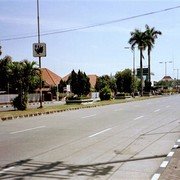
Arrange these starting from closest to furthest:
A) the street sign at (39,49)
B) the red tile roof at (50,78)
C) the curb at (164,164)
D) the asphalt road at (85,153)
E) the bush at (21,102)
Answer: the curb at (164,164)
the asphalt road at (85,153)
the bush at (21,102)
the street sign at (39,49)
the red tile roof at (50,78)

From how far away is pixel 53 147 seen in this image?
518 inches

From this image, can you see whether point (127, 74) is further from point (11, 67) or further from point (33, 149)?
point (33, 149)

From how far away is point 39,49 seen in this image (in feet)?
124

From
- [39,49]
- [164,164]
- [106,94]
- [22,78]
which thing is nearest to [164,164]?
[164,164]

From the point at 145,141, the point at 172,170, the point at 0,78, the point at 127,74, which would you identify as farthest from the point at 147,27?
the point at 172,170

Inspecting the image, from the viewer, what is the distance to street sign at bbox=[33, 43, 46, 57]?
124 feet

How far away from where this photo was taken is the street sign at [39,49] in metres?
37.8

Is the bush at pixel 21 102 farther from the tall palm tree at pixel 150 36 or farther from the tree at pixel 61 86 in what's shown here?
the tree at pixel 61 86

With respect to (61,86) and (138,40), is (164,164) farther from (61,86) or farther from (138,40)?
(61,86)

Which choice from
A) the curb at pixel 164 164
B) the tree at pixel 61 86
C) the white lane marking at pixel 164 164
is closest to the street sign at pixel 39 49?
the curb at pixel 164 164

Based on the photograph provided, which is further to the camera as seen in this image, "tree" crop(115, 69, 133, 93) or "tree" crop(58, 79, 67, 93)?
"tree" crop(58, 79, 67, 93)

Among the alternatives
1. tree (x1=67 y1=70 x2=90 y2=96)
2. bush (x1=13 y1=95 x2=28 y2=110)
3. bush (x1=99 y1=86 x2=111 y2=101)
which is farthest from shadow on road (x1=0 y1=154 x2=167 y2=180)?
tree (x1=67 y1=70 x2=90 y2=96)

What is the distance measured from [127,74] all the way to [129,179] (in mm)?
74862

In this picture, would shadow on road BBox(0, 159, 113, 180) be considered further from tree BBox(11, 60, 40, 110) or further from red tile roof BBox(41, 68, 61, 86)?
red tile roof BBox(41, 68, 61, 86)
